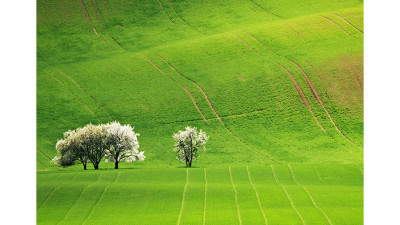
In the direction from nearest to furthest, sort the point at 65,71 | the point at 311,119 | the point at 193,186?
the point at 193,186 < the point at 311,119 < the point at 65,71

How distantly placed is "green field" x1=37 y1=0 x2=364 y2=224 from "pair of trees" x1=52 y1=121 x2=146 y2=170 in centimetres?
303

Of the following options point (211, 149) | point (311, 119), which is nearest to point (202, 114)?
point (211, 149)

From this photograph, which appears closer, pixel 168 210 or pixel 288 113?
pixel 168 210

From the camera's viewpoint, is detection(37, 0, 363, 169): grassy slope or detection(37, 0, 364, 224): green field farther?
detection(37, 0, 363, 169): grassy slope

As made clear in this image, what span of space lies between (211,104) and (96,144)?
2302 cm

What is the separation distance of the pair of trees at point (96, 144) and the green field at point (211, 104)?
3034mm

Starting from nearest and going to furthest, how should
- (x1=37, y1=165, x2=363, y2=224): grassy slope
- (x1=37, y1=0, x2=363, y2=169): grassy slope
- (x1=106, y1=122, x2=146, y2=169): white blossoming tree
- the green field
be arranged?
(x1=37, y1=165, x2=363, y2=224): grassy slope → the green field → (x1=106, y1=122, x2=146, y2=169): white blossoming tree → (x1=37, y1=0, x2=363, y2=169): grassy slope

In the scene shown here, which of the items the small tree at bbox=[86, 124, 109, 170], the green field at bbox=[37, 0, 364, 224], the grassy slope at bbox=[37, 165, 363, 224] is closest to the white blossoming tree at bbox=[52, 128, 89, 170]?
the small tree at bbox=[86, 124, 109, 170]

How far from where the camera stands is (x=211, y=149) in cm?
5656

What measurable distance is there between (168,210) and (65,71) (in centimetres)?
5180

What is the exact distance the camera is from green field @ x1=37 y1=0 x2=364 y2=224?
30.9 meters

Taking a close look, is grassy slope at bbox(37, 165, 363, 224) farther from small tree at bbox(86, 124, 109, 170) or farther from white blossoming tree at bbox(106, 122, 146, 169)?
white blossoming tree at bbox(106, 122, 146, 169)

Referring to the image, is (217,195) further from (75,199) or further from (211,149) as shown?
(211,149)

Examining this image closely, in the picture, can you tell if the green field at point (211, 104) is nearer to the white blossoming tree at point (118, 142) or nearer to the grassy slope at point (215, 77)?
the grassy slope at point (215, 77)
